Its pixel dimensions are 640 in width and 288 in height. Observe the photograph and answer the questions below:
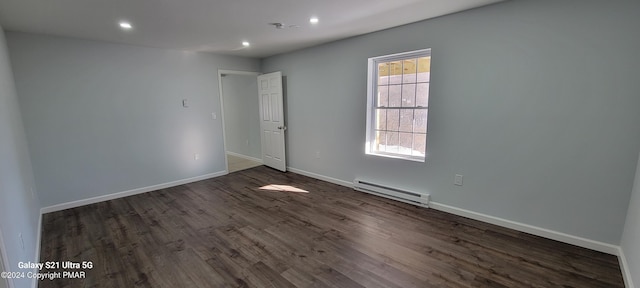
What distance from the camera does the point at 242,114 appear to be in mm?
6297

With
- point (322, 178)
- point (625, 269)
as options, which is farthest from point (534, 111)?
point (322, 178)

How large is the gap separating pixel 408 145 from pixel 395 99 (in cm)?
65

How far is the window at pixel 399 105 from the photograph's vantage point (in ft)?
10.8

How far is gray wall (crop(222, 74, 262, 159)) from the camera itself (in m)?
5.93

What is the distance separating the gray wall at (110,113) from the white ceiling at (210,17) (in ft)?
1.01

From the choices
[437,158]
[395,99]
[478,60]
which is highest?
[478,60]

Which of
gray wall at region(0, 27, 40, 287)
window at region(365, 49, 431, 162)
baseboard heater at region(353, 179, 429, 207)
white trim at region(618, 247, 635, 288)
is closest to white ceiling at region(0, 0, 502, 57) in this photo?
window at region(365, 49, 431, 162)

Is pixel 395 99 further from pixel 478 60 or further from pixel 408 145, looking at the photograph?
pixel 478 60

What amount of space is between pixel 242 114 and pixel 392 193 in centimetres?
418

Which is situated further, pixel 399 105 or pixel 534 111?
pixel 399 105

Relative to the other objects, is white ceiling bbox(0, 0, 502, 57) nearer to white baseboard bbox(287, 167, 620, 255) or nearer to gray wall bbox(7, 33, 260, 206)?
gray wall bbox(7, 33, 260, 206)

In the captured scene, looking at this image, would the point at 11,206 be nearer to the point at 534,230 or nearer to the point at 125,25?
the point at 125,25

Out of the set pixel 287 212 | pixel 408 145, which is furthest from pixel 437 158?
pixel 287 212

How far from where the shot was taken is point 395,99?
357 cm
